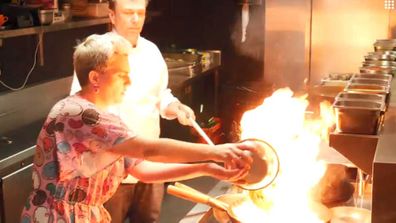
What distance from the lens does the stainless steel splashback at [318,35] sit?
208 inches

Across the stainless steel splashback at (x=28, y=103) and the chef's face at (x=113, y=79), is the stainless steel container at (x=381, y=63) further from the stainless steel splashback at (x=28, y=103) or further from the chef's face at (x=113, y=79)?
the stainless steel splashback at (x=28, y=103)

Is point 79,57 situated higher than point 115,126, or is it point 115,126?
point 79,57

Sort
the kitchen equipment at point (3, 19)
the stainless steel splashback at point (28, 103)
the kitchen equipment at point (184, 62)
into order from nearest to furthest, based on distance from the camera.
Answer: the kitchen equipment at point (3, 19) < the stainless steel splashback at point (28, 103) < the kitchen equipment at point (184, 62)

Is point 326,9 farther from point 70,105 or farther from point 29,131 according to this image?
point 70,105

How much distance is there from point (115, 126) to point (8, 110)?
6.29 feet

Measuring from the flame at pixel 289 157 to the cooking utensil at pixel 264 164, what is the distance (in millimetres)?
90

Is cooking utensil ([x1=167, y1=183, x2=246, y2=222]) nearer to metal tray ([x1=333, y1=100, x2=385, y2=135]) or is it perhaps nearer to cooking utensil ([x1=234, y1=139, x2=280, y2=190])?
cooking utensil ([x1=234, y1=139, x2=280, y2=190])

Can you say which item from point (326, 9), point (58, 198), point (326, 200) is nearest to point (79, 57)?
point (58, 198)

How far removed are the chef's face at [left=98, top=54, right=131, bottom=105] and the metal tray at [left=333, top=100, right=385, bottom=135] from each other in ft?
2.39

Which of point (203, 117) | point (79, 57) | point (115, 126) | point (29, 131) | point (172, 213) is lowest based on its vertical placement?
point (172, 213)

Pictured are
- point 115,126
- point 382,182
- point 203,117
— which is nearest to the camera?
point 382,182

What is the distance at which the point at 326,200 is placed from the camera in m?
2.02

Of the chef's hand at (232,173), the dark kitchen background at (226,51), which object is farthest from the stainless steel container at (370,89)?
the dark kitchen background at (226,51)

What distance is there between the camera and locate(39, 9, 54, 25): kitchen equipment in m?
3.63
